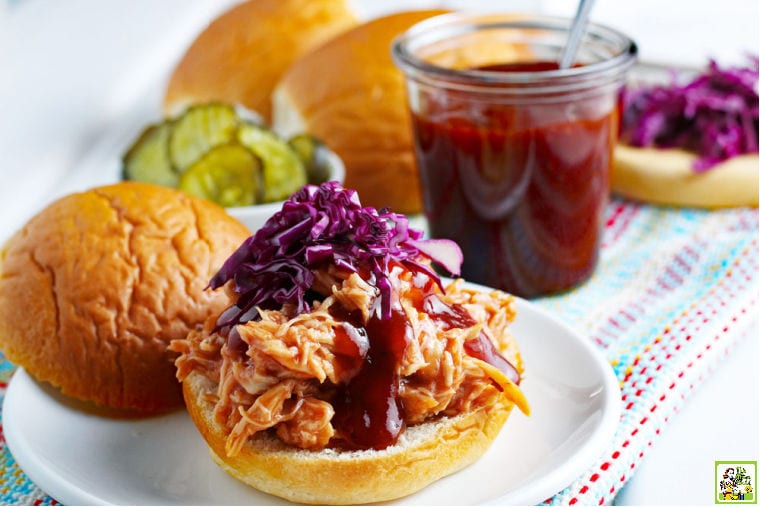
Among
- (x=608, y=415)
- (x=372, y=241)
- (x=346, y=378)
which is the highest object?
(x=372, y=241)

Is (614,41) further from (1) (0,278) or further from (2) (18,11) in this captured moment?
(2) (18,11)

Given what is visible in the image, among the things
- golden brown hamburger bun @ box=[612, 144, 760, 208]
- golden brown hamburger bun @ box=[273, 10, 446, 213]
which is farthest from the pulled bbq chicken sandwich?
golden brown hamburger bun @ box=[612, 144, 760, 208]

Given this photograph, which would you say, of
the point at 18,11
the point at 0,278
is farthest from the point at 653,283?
the point at 18,11

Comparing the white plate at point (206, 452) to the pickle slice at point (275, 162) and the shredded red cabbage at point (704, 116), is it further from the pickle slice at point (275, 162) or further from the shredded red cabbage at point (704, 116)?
the shredded red cabbage at point (704, 116)

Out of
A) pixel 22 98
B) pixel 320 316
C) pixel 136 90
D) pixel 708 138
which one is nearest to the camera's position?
pixel 320 316

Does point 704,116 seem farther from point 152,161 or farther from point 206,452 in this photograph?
point 206,452

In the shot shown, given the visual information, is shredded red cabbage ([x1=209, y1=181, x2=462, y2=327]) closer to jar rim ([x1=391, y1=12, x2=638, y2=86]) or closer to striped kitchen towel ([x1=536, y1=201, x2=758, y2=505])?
striped kitchen towel ([x1=536, y1=201, x2=758, y2=505])

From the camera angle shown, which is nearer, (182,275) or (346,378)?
(346,378)
